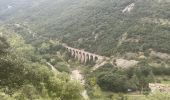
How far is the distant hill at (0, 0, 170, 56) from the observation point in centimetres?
11825

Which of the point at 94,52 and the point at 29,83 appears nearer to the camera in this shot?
the point at 29,83

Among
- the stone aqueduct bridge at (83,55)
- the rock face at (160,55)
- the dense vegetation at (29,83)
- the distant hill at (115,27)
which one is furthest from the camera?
the stone aqueduct bridge at (83,55)

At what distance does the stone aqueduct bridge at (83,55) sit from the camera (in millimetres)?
118956

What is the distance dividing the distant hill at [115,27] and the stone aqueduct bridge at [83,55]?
2.87 metres

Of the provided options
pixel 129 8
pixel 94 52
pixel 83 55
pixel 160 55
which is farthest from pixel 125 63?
pixel 129 8

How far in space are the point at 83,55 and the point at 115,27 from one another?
17.7 m

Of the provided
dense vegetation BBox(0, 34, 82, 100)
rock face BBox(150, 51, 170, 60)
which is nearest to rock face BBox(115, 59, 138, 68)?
rock face BBox(150, 51, 170, 60)

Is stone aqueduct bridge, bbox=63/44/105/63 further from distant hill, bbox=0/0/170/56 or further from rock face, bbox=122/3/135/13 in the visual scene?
rock face, bbox=122/3/135/13

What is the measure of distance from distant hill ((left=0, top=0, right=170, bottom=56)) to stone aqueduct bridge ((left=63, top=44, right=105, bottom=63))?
2.87 meters

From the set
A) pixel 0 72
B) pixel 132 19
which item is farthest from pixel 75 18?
pixel 0 72

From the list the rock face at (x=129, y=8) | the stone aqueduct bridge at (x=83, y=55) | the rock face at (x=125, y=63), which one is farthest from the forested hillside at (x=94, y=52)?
the stone aqueduct bridge at (x=83, y=55)

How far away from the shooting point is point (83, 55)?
12462 centimetres

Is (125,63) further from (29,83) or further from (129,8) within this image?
(29,83)

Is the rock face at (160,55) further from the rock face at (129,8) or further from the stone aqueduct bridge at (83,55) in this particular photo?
the rock face at (129,8)
